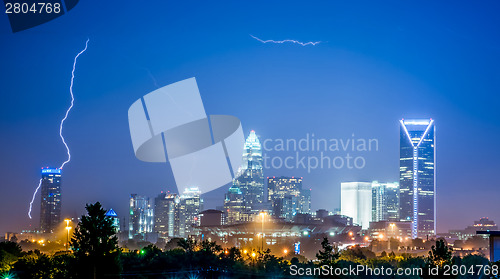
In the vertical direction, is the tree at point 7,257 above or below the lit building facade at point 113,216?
below

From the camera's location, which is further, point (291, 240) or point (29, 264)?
point (291, 240)

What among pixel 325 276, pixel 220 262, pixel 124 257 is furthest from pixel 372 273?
pixel 124 257

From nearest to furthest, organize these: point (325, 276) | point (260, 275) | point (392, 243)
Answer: point (325, 276), point (260, 275), point (392, 243)

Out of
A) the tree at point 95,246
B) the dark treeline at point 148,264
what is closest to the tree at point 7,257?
the dark treeline at point 148,264

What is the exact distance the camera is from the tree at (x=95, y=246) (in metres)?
33.0

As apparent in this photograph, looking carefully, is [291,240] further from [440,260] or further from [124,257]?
[440,260]

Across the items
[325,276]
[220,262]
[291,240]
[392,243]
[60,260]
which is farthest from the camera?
[291,240]

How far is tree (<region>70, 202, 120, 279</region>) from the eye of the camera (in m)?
33.0

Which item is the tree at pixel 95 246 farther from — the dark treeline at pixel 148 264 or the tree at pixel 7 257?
the tree at pixel 7 257

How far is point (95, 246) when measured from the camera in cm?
3306

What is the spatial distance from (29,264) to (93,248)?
58.1 feet

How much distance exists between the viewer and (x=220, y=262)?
55.6 meters

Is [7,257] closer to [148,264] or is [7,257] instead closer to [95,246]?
[148,264]

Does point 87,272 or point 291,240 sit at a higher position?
point 87,272
